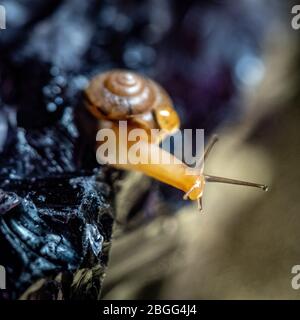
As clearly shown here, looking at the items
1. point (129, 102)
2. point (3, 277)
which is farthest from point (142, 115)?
point (3, 277)

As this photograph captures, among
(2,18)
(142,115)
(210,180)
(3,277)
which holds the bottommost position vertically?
(3,277)

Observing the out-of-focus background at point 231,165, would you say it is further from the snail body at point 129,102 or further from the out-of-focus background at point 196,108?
the snail body at point 129,102

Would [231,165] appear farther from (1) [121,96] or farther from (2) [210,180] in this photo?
(1) [121,96]

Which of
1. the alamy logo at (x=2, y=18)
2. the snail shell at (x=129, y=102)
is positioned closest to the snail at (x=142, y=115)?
the snail shell at (x=129, y=102)

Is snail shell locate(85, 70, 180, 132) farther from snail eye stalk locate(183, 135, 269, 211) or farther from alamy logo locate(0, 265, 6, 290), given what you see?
alamy logo locate(0, 265, 6, 290)

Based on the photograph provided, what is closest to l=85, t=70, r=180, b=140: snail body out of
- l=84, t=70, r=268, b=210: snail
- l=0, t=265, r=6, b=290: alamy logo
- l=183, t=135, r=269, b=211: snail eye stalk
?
l=84, t=70, r=268, b=210: snail

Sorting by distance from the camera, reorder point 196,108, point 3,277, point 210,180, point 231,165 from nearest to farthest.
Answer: point 3,277 < point 210,180 < point 231,165 < point 196,108
